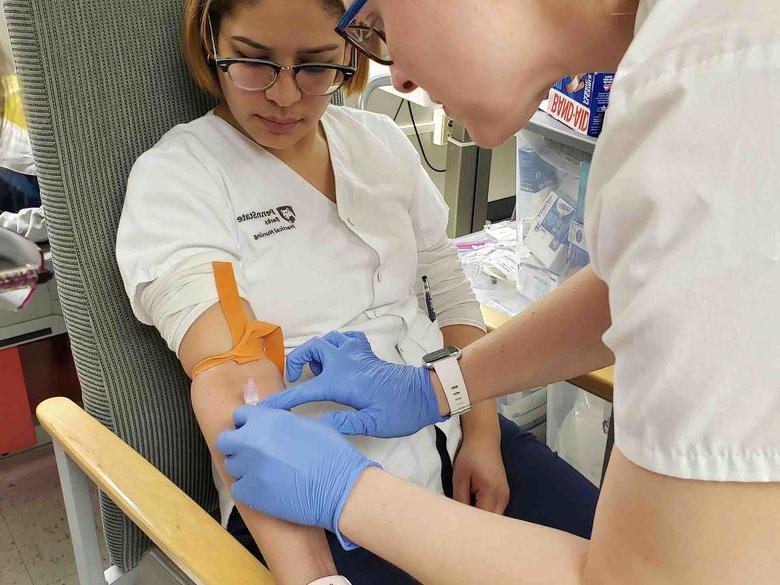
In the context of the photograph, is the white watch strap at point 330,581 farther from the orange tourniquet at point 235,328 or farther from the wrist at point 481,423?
the wrist at point 481,423

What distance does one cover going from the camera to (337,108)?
4.32 feet

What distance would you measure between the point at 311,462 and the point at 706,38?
59 centimetres

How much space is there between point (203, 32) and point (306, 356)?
1.66ft

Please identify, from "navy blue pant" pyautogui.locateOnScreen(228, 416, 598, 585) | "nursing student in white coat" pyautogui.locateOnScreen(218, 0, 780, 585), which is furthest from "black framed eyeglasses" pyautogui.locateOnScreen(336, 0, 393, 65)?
"navy blue pant" pyautogui.locateOnScreen(228, 416, 598, 585)

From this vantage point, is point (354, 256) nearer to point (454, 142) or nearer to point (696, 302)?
point (696, 302)

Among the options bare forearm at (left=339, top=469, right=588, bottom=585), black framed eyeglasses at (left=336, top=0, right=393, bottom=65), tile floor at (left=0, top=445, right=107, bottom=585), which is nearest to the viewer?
bare forearm at (left=339, top=469, right=588, bottom=585)

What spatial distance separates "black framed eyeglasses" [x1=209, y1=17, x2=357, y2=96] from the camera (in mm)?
1021

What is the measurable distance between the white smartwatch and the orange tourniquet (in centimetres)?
27

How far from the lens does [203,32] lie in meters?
1.05

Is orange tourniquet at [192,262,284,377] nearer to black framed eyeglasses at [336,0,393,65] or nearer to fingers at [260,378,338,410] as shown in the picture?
fingers at [260,378,338,410]

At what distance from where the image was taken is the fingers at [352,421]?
3.16 feet

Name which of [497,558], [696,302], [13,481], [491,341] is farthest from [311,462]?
[13,481]

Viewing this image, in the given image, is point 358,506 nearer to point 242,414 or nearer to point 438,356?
point 242,414

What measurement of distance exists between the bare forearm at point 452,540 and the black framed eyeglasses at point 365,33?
476 mm
